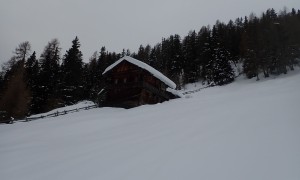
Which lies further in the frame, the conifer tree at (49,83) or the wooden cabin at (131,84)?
the conifer tree at (49,83)

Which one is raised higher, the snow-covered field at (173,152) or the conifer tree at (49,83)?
the conifer tree at (49,83)

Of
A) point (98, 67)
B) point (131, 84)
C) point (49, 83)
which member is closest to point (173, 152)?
point (131, 84)

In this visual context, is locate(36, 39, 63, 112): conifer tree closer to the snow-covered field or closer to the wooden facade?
the wooden facade

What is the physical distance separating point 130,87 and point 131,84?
0.46m

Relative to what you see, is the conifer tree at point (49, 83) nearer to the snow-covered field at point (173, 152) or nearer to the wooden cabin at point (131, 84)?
the wooden cabin at point (131, 84)

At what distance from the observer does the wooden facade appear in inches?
1516

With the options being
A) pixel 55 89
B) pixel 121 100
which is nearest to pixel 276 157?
pixel 121 100

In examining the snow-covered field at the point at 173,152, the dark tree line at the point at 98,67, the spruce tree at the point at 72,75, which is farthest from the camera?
the spruce tree at the point at 72,75

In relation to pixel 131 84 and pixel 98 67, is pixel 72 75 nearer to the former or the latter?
pixel 98 67

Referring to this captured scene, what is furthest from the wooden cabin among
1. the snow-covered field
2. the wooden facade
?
the snow-covered field

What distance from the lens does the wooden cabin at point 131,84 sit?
38594mm

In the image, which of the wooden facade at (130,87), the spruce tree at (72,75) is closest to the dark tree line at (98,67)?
the spruce tree at (72,75)

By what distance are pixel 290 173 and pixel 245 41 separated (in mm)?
62252

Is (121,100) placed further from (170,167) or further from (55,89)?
(170,167)
